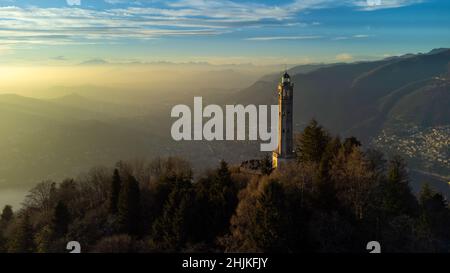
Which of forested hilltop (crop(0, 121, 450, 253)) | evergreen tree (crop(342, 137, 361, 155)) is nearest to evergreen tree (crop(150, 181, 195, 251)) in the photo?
forested hilltop (crop(0, 121, 450, 253))

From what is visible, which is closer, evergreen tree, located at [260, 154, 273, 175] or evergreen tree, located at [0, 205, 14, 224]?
evergreen tree, located at [260, 154, 273, 175]

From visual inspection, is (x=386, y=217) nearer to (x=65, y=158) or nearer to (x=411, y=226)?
(x=411, y=226)

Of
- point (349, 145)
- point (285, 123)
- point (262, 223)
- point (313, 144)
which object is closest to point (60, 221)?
point (262, 223)

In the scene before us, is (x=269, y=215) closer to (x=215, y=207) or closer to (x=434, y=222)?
(x=215, y=207)

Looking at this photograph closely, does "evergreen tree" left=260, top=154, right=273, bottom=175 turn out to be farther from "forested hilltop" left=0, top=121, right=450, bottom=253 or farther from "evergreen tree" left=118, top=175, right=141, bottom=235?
"evergreen tree" left=118, top=175, right=141, bottom=235

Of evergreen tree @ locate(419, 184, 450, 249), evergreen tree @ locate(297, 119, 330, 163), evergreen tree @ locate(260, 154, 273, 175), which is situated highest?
evergreen tree @ locate(297, 119, 330, 163)
